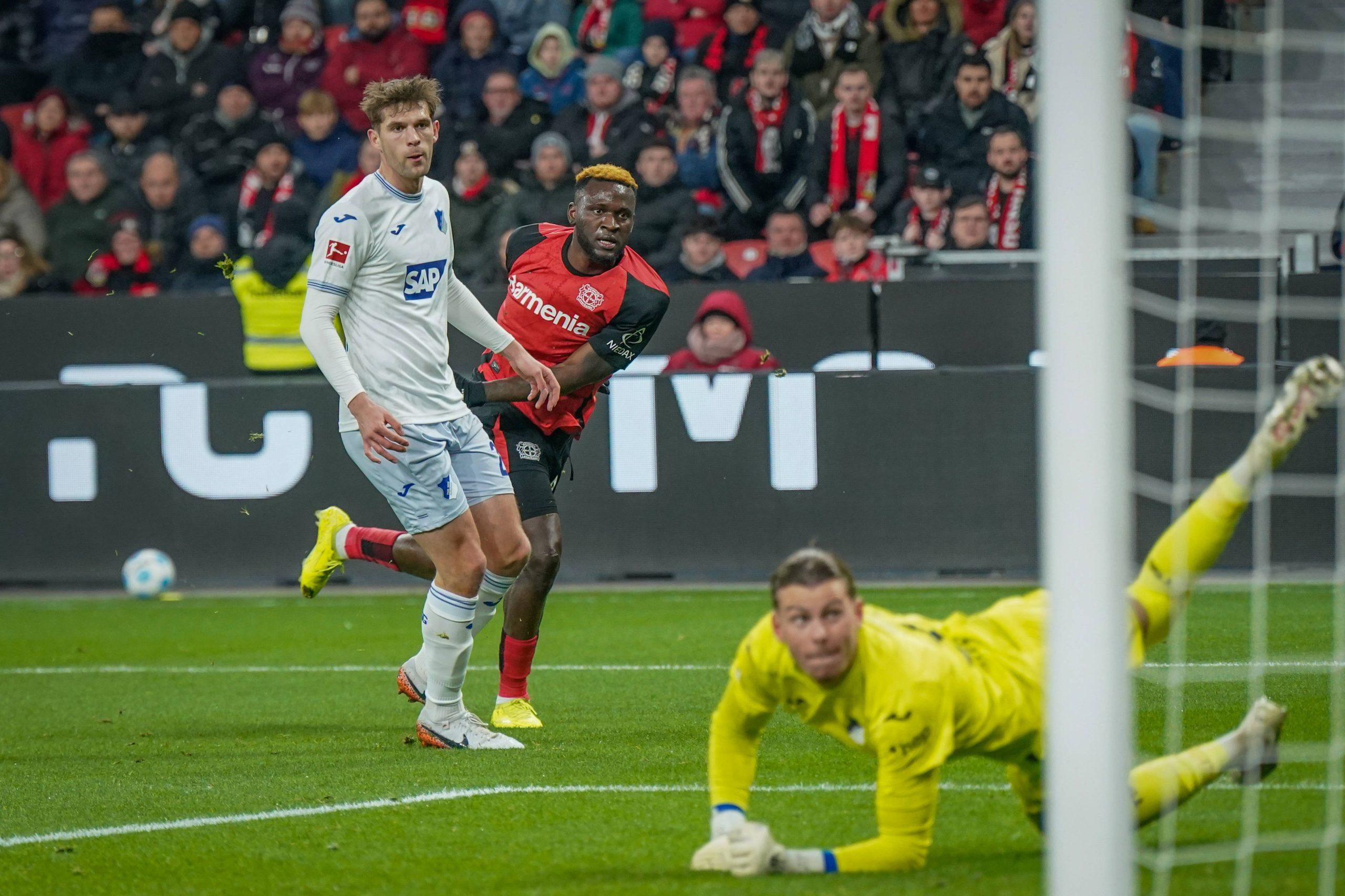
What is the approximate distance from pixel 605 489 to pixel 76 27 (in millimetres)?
8460

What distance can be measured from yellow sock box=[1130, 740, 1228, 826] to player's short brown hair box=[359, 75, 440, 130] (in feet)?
11.1

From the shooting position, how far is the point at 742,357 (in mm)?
11828

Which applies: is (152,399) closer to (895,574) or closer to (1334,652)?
(895,574)

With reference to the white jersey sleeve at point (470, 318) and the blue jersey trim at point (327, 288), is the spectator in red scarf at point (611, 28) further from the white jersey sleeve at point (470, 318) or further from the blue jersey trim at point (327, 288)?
the blue jersey trim at point (327, 288)

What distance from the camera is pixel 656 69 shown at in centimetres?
1472

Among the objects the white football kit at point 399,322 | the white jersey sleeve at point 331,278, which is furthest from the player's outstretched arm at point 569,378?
the white jersey sleeve at point 331,278

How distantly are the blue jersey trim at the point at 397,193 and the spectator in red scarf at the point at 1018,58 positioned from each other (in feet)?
26.6

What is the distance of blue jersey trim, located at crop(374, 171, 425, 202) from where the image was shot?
6.25m

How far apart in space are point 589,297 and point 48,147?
976 cm

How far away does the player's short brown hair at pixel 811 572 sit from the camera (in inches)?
158

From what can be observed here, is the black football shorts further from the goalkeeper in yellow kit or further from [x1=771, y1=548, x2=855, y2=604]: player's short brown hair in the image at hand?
[x1=771, y1=548, x2=855, y2=604]: player's short brown hair

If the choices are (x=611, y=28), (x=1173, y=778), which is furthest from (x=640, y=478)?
(x=1173, y=778)

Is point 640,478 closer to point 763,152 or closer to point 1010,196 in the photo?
point 763,152

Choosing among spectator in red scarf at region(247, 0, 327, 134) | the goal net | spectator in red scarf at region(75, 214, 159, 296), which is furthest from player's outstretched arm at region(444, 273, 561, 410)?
spectator in red scarf at region(247, 0, 327, 134)
